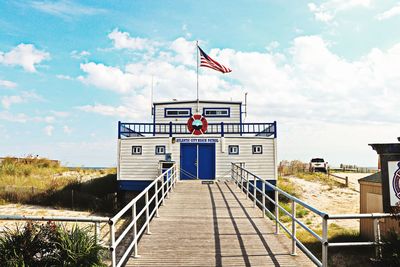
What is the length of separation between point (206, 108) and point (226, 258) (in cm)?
1592

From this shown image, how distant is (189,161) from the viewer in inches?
734

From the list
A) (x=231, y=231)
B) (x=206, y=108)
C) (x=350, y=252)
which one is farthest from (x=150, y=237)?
(x=206, y=108)

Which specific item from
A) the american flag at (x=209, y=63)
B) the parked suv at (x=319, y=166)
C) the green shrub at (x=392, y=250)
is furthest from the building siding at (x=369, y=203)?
the parked suv at (x=319, y=166)

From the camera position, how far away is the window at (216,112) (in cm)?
2158

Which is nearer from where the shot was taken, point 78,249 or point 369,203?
point 78,249

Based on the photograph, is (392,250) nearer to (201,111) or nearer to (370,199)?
(370,199)

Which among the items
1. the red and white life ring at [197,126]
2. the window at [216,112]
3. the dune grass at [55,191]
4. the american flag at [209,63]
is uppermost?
the american flag at [209,63]

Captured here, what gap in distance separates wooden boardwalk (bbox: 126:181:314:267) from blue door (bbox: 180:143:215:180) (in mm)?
6866

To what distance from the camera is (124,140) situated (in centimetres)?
1841

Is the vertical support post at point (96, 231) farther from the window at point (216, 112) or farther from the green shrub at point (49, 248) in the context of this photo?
the window at point (216, 112)

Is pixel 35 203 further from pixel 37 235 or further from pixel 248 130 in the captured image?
pixel 37 235

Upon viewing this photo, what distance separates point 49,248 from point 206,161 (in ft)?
44.3

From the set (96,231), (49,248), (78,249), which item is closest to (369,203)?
(96,231)

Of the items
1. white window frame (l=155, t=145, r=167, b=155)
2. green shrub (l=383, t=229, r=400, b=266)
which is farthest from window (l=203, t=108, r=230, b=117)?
green shrub (l=383, t=229, r=400, b=266)
